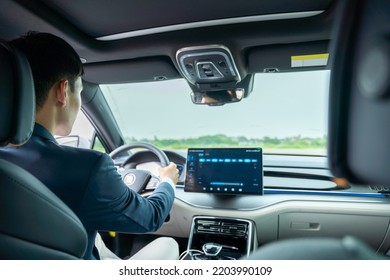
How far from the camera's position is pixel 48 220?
749 mm

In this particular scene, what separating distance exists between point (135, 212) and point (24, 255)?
393 millimetres

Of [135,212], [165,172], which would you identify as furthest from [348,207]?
[135,212]

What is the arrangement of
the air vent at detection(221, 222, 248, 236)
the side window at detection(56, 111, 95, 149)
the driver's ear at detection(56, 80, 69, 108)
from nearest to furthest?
the driver's ear at detection(56, 80, 69, 108)
the air vent at detection(221, 222, 248, 236)
the side window at detection(56, 111, 95, 149)

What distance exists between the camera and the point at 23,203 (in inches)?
28.3

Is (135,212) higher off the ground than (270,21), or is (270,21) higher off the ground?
(270,21)

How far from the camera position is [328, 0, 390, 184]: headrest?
1.62 ft

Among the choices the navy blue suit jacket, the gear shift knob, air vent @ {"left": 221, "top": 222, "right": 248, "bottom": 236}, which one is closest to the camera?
the navy blue suit jacket

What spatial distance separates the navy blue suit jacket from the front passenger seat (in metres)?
0.15

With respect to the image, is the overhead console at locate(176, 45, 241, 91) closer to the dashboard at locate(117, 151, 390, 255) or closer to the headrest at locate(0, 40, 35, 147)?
the dashboard at locate(117, 151, 390, 255)

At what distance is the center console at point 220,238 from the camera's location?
5.15 ft

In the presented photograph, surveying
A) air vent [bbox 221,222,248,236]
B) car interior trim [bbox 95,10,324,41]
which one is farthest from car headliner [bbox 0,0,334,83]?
air vent [bbox 221,222,248,236]

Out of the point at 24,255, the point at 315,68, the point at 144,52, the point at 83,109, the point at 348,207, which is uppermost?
the point at 144,52

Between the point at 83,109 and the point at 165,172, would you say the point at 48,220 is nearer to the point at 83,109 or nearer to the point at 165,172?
the point at 165,172

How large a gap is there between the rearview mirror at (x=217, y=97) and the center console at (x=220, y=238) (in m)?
0.71
